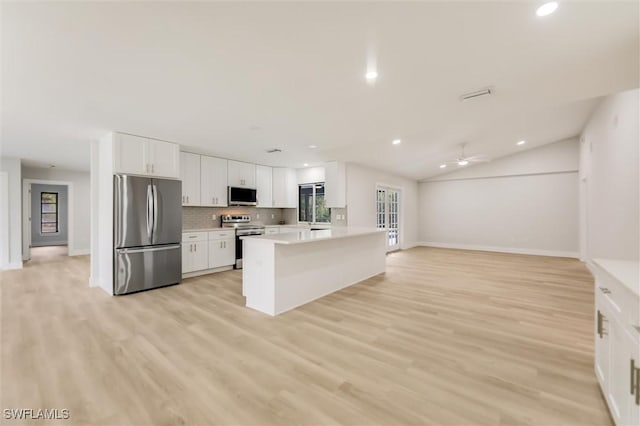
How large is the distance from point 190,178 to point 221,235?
51.4 inches

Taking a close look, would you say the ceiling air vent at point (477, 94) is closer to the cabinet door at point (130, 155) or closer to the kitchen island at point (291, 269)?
the kitchen island at point (291, 269)

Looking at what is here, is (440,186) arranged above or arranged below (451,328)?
above

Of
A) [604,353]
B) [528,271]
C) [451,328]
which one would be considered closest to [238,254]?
[451,328]

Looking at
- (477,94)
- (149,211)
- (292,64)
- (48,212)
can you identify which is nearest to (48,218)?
(48,212)

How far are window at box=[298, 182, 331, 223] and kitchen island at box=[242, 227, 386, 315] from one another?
264 cm

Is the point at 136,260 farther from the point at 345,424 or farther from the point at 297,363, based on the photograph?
the point at 345,424

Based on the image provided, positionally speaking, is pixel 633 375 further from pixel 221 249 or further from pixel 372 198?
pixel 372 198

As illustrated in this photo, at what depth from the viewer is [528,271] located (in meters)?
5.68

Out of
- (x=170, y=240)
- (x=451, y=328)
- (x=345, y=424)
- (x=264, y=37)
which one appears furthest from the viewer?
(x=170, y=240)

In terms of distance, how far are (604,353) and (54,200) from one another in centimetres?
1395

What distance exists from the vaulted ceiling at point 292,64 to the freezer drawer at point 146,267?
1865mm

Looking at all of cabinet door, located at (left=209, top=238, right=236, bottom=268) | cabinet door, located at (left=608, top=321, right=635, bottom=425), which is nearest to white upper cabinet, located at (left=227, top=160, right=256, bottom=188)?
cabinet door, located at (left=209, top=238, right=236, bottom=268)

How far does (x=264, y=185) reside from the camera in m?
6.80

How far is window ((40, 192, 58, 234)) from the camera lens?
9320 mm
